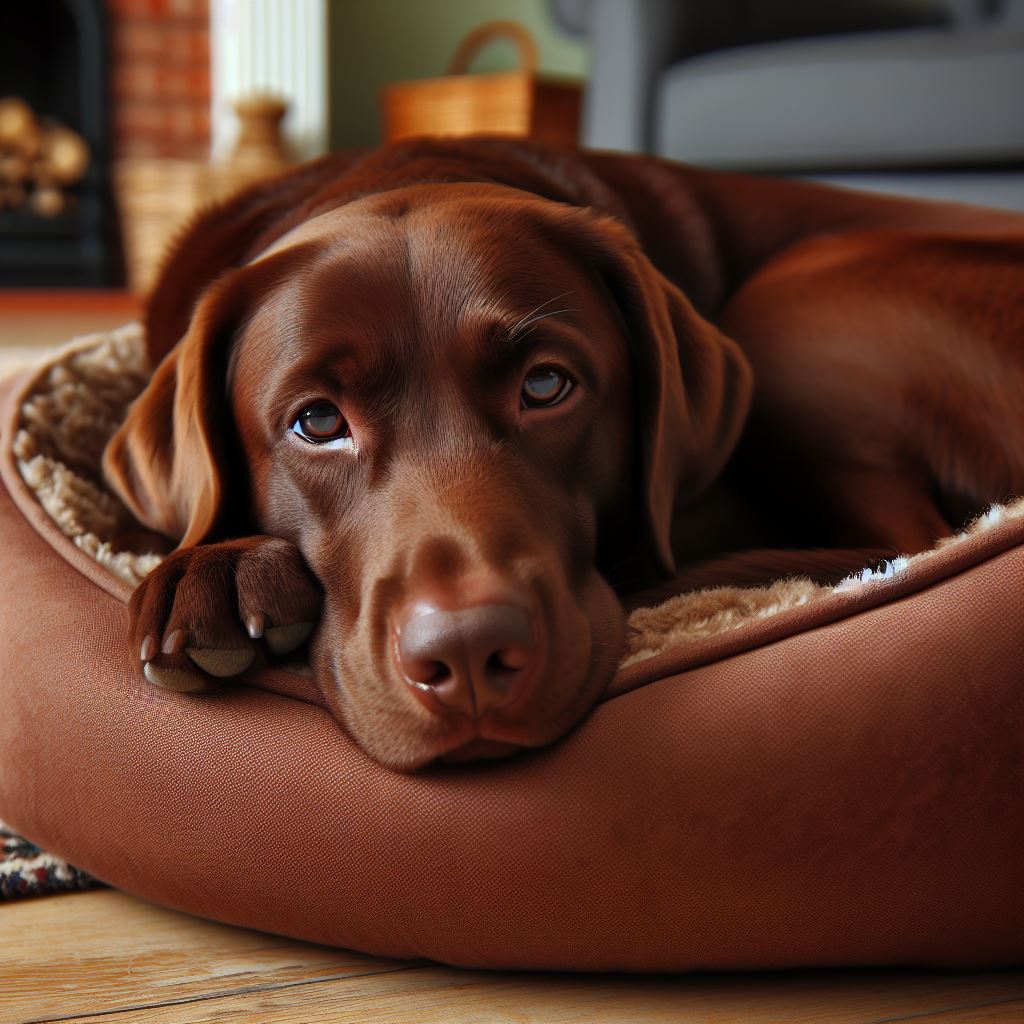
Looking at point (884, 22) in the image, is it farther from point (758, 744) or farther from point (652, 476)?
point (758, 744)

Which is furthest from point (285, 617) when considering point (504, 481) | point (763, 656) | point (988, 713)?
point (988, 713)

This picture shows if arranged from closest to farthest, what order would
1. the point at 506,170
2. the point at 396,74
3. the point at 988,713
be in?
the point at 988,713
the point at 506,170
the point at 396,74

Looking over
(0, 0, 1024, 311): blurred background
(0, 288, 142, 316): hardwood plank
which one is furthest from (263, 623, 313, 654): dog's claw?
(0, 288, 142, 316): hardwood plank

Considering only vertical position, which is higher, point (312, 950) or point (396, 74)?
point (396, 74)

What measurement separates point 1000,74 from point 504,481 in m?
2.81

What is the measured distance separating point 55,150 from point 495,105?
7.91ft

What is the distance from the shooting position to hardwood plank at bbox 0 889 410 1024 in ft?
4.21

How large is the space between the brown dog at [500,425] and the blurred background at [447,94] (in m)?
1.62

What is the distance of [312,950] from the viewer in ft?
4.54

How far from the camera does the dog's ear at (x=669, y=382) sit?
1729 millimetres

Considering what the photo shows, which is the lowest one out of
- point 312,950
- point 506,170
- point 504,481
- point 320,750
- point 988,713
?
point 312,950

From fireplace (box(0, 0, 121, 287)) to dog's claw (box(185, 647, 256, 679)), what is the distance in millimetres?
5938

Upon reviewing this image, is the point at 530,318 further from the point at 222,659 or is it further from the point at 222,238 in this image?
the point at 222,238

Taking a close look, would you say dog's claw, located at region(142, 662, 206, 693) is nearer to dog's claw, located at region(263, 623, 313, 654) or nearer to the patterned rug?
dog's claw, located at region(263, 623, 313, 654)
